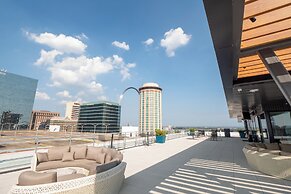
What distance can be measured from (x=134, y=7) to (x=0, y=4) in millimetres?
12908

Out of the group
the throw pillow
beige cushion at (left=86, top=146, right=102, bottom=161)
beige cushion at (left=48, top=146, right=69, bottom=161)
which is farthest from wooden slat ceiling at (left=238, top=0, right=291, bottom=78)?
beige cushion at (left=48, top=146, right=69, bottom=161)

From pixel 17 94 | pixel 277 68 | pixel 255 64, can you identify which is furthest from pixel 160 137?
pixel 17 94

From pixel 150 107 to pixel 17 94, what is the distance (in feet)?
254

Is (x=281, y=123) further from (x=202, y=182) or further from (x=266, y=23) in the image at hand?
(x=266, y=23)

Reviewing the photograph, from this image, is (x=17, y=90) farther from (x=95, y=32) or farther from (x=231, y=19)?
(x=231, y=19)

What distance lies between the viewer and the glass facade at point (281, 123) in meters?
8.77

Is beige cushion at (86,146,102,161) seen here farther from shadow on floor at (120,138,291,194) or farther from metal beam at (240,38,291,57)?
metal beam at (240,38,291,57)

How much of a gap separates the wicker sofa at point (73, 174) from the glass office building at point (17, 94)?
9472cm

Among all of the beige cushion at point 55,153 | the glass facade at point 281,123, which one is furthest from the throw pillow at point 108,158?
the glass facade at point 281,123

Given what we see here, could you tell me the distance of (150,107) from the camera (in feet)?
351

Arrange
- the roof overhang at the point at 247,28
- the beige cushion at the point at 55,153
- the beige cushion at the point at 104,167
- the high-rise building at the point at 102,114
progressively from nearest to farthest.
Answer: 1. the roof overhang at the point at 247,28
2. the beige cushion at the point at 104,167
3. the beige cushion at the point at 55,153
4. the high-rise building at the point at 102,114

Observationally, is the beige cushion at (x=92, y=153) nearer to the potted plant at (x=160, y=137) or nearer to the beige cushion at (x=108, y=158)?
the beige cushion at (x=108, y=158)

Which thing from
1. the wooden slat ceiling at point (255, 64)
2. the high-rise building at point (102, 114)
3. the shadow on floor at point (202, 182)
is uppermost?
the high-rise building at point (102, 114)

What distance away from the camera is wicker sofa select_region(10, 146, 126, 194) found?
2.00m
